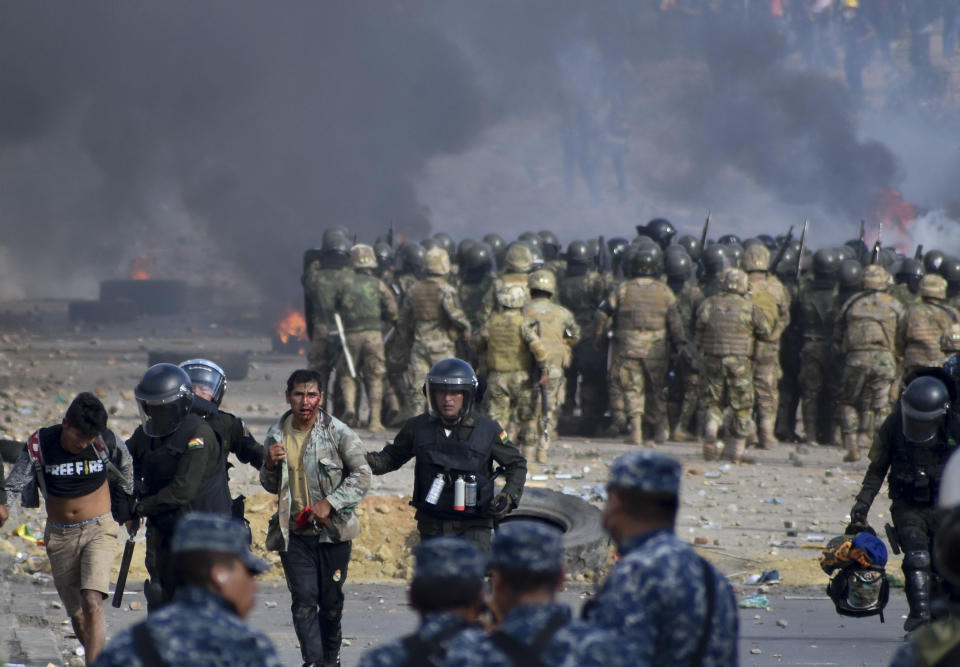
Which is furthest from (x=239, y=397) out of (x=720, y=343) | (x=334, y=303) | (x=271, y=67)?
(x=271, y=67)

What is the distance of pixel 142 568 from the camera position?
30.3ft

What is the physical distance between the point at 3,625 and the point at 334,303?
26.2 ft

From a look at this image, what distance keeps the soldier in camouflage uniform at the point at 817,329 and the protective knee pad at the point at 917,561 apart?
27.0 feet

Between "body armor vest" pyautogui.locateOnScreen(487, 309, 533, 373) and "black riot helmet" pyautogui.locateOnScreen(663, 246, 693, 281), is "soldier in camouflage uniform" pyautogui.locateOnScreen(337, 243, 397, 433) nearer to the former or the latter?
"body armor vest" pyautogui.locateOnScreen(487, 309, 533, 373)

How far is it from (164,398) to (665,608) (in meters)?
3.39

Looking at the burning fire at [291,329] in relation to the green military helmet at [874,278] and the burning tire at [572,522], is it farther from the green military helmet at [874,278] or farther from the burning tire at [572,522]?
the burning tire at [572,522]


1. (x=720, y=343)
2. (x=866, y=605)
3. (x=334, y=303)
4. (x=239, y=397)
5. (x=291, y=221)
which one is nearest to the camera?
(x=866, y=605)

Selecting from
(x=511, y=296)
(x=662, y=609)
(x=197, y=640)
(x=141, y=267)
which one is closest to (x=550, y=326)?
(x=511, y=296)

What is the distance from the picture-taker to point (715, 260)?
15156 mm

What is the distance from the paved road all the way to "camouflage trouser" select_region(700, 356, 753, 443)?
15.7 feet

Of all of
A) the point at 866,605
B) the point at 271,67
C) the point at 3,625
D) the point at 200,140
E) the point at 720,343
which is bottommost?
the point at 3,625

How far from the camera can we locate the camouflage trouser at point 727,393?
1352cm

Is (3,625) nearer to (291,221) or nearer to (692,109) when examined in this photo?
(291,221)

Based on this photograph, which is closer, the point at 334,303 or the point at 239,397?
the point at 334,303
